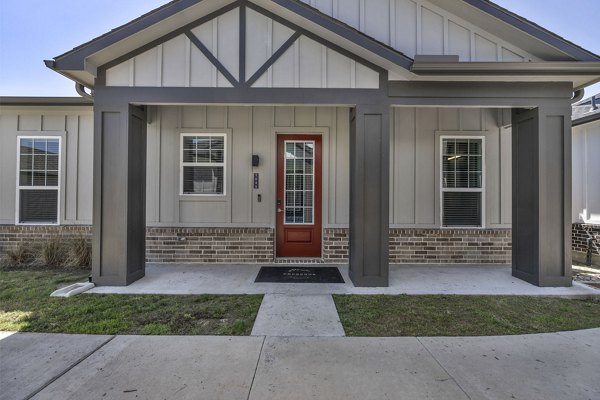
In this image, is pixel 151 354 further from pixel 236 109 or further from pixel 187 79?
pixel 236 109

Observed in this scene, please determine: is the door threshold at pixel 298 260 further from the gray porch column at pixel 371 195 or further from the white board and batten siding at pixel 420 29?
the white board and batten siding at pixel 420 29

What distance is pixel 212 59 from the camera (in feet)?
14.8

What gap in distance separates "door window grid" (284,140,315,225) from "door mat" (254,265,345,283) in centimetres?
103

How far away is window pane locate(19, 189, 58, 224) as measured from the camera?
6453 millimetres

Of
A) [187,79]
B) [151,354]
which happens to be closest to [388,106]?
[187,79]

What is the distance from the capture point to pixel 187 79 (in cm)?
451

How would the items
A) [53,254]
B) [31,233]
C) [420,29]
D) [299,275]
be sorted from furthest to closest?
[31,233] < [53,254] < [299,275] < [420,29]

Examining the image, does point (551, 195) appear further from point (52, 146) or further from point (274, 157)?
point (52, 146)

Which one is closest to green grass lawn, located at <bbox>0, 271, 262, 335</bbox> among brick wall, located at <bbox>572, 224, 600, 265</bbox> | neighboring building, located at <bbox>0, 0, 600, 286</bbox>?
neighboring building, located at <bbox>0, 0, 600, 286</bbox>

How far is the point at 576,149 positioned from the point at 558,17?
3.98m

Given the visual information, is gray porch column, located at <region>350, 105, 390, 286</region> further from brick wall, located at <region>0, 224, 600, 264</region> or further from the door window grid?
the door window grid

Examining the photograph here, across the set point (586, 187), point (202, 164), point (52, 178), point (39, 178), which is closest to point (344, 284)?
point (202, 164)

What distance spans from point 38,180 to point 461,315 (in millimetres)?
8336

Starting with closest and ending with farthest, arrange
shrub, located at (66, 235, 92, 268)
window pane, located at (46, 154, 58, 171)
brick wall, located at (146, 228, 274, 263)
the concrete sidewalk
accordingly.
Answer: the concrete sidewalk < shrub, located at (66, 235, 92, 268) < brick wall, located at (146, 228, 274, 263) < window pane, located at (46, 154, 58, 171)
